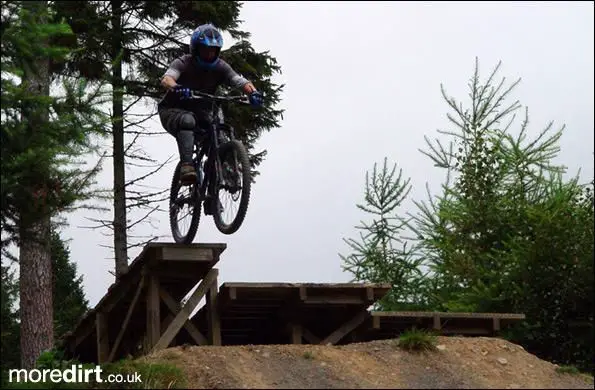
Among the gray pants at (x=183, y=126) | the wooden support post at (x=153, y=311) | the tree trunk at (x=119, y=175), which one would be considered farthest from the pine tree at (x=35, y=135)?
the tree trunk at (x=119, y=175)

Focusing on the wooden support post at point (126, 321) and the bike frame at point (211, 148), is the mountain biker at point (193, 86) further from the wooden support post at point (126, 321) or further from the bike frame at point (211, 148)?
the wooden support post at point (126, 321)

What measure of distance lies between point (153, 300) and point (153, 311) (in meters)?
0.16

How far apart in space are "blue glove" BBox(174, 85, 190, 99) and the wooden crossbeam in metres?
3.17

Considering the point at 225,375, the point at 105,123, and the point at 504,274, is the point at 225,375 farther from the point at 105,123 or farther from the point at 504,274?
the point at 504,274

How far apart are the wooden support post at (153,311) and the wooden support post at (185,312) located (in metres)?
0.14

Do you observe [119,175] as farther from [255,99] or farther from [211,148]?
[255,99]

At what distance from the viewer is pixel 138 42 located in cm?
2047

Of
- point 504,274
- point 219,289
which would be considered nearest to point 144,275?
point 219,289

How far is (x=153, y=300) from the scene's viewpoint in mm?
14602

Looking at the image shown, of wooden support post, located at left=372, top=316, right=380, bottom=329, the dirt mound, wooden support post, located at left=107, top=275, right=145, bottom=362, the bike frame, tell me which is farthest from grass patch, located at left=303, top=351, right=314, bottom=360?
wooden support post, located at left=107, top=275, right=145, bottom=362

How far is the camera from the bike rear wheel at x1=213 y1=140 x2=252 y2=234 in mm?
12742

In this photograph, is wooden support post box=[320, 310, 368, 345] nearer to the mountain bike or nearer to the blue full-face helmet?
the mountain bike

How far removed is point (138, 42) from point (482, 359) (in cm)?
1027

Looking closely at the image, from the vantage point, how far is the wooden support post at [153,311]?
47.5 feet
